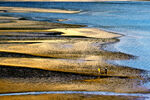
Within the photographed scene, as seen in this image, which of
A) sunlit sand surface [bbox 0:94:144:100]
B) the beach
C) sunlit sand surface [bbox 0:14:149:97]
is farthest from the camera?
sunlit sand surface [bbox 0:14:149:97]

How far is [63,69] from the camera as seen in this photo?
51.0ft

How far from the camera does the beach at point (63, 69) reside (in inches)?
506

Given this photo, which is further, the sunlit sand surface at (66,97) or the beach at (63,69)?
the beach at (63,69)

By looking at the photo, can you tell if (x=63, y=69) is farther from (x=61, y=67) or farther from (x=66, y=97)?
(x=66, y=97)

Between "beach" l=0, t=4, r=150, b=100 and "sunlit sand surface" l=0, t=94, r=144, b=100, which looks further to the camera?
"beach" l=0, t=4, r=150, b=100

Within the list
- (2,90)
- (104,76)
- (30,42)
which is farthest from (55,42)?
(2,90)

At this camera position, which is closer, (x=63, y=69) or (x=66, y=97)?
(x=66, y=97)

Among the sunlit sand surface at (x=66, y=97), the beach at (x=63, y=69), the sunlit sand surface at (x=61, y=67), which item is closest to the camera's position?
the sunlit sand surface at (x=66, y=97)

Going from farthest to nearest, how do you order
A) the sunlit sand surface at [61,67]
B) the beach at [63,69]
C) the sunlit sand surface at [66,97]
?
the sunlit sand surface at [61,67], the beach at [63,69], the sunlit sand surface at [66,97]

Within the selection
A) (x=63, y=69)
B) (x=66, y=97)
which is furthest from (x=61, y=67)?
(x=66, y=97)

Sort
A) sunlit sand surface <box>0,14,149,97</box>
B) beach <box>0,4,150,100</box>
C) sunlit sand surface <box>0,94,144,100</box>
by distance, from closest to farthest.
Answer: sunlit sand surface <box>0,94,144,100</box>, beach <box>0,4,150,100</box>, sunlit sand surface <box>0,14,149,97</box>

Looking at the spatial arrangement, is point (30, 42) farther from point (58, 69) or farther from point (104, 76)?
point (104, 76)

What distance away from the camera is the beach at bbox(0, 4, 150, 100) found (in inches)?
506

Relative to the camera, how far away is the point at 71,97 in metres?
11.8
